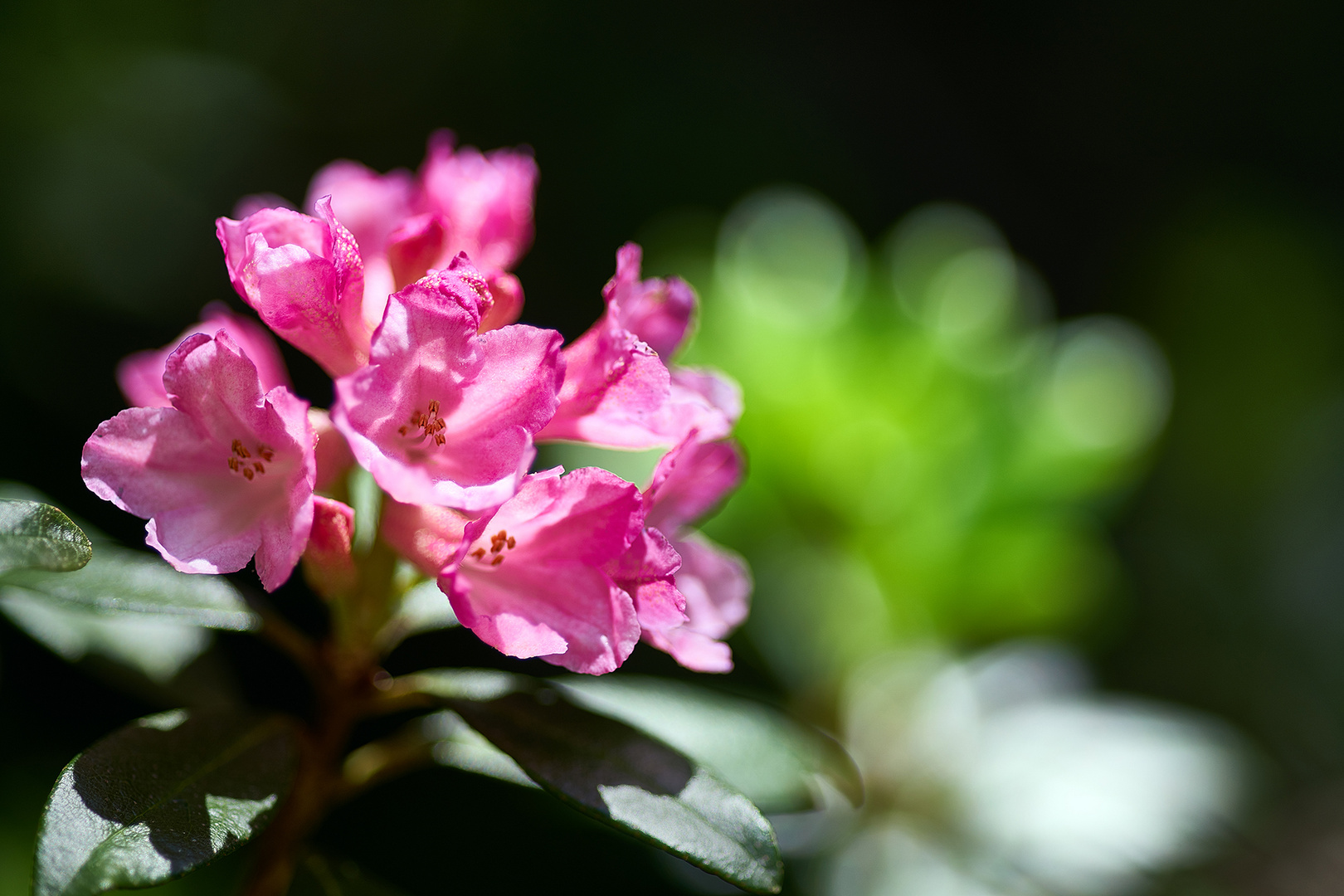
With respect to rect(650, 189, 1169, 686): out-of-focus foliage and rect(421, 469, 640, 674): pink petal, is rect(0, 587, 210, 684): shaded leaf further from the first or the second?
rect(650, 189, 1169, 686): out-of-focus foliage

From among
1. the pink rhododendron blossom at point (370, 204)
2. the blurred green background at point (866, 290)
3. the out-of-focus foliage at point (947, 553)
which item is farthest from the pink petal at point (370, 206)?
the out-of-focus foliage at point (947, 553)

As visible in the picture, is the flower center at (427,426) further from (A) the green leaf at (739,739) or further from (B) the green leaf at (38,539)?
(A) the green leaf at (739,739)

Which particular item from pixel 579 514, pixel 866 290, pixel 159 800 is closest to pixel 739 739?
pixel 579 514

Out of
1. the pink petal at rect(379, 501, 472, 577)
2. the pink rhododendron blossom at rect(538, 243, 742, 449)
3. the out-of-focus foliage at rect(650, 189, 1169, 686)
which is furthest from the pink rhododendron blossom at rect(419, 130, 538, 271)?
the out-of-focus foliage at rect(650, 189, 1169, 686)

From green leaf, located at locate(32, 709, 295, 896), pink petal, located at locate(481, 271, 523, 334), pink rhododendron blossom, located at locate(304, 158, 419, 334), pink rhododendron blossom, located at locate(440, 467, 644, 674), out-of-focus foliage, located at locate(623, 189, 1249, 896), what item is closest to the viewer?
green leaf, located at locate(32, 709, 295, 896)

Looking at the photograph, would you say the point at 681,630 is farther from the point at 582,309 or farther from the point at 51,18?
the point at 51,18
